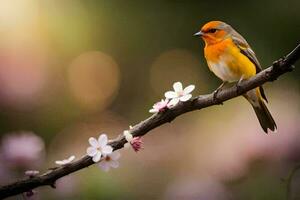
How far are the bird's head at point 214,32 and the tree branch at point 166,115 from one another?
26 cm

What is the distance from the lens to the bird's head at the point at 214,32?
1.12 meters

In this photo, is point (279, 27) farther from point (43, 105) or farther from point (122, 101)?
point (43, 105)

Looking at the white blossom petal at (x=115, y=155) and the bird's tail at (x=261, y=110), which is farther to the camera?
the bird's tail at (x=261, y=110)

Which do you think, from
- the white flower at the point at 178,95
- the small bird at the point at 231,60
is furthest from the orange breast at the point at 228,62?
the white flower at the point at 178,95

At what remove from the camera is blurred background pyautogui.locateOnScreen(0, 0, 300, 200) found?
1.84 meters

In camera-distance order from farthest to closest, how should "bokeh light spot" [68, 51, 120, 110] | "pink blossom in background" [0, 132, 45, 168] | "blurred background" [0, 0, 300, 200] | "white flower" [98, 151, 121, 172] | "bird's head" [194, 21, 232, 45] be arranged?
"bokeh light spot" [68, 51, 120, 110] → "blurred background" [0, 0, 300, 200] → "pink blossom in background" [0, 132, 45, 168] → "bird's head" [194, 21, 232, 45] → "white flower" [98, 151, 121, 172]

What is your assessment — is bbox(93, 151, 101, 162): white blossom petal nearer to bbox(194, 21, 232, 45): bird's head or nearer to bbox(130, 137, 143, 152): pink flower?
bbox(130, 137, 143, 152): pink flower

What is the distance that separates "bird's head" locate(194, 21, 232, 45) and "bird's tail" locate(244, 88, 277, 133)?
12 cm

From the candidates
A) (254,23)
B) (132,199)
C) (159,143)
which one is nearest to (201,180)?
(132,199)

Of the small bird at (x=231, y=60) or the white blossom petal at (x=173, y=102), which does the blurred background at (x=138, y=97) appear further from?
the white blossom petal at (x=173, y=102)

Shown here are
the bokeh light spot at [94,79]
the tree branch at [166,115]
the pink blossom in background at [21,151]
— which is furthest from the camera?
the bokeh light spot at [94,79]

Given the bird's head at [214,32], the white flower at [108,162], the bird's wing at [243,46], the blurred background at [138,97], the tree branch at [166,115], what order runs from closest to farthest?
the tree branch at [166,115]
the white flower at [108,162]
the bird's head at [214,32]
the bird's wing at [243,46]
the blurred background at [138,97]

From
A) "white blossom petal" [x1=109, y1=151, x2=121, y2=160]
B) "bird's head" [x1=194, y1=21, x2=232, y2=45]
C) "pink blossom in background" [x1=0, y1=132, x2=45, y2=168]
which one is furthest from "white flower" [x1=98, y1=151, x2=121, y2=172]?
"pink blossom in background" [x1=0, y1=132, x2=45, y2=168]

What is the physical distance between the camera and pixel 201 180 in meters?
1.91
